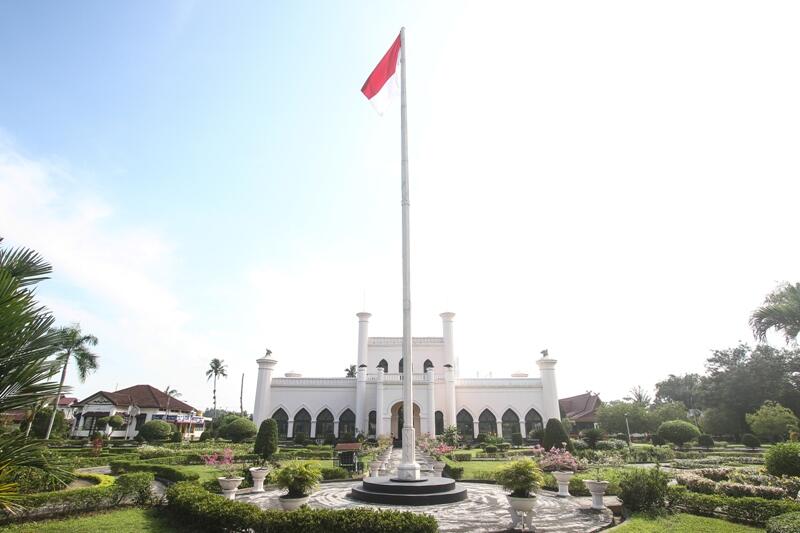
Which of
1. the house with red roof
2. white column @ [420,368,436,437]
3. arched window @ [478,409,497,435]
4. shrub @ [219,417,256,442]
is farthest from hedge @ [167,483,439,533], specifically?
the house with red roof

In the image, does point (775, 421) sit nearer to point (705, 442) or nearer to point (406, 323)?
point (705, 442)

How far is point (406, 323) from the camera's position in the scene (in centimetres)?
1316

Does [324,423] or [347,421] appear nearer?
[347,421]

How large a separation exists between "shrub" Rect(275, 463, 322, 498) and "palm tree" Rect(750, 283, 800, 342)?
21325 millimetres

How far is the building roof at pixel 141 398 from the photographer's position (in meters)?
46.3

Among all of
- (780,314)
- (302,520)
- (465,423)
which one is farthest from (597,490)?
(465,423)

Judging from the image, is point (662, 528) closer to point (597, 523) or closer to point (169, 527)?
point (597, 523)

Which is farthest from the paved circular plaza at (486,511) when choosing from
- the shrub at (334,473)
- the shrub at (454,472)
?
the shrub at (334,473)

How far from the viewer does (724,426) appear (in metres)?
36.1

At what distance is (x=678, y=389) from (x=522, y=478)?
226ft

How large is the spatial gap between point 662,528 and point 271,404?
1217 inches

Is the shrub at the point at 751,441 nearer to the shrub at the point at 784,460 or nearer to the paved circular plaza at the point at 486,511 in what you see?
the shrub at the point at 784,460

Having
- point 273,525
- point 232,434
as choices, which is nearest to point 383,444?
point 232,434

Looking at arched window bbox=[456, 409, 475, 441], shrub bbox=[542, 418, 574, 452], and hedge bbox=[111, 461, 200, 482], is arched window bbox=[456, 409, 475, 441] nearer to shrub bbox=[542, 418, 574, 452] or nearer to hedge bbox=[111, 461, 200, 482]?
shrub bbox=[542, 418, 574, 452]
